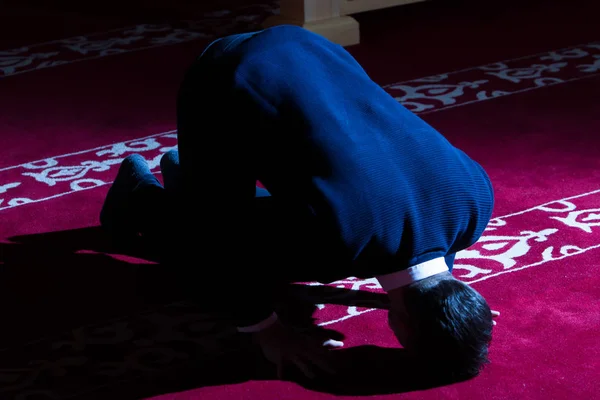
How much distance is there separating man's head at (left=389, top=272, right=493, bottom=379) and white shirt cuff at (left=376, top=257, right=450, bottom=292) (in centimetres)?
1

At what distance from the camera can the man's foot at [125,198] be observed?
98.8 inches

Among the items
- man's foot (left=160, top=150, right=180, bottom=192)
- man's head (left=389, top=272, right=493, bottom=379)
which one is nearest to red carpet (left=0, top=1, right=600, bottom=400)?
man's head (left=389, top=272, right=493, bottom=379)

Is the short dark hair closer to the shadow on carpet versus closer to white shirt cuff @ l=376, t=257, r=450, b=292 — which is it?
white shirt cuff @ l=376, t=257, r=450, b=292

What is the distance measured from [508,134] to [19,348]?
199 cm

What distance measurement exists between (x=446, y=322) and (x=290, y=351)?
0.40m

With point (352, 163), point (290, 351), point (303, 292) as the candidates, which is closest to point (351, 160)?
point (352, 163)

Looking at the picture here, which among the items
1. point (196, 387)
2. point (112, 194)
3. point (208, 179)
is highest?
point (208, 179)

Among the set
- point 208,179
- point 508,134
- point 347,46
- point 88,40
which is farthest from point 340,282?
point 88,40

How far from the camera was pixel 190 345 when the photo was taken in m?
2.16

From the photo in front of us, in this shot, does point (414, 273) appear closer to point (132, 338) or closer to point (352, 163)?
point (352, 163)

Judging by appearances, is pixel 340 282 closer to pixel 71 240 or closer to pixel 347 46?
pixel 71 240

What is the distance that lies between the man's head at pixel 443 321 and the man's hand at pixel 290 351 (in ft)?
0.79

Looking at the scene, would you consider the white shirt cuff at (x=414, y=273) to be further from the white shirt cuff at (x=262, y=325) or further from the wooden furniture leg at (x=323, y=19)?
the wooden furniture leg at (x=323, y=19)

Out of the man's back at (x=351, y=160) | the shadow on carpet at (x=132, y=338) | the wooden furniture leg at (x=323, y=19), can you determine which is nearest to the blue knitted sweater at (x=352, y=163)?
the man's back at (x=351, y=160)
